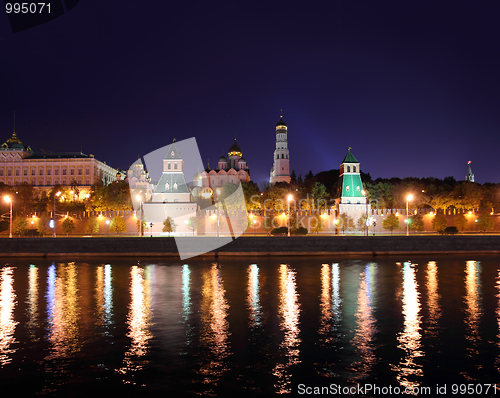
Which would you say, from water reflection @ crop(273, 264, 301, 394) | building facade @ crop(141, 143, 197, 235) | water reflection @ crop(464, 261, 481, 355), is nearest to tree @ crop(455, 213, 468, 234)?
water reflection @ crop(464, 261, 481, 355)

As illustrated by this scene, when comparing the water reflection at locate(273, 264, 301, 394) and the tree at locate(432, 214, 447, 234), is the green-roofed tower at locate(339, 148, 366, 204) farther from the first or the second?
the water reflection at locate(273, 264, 301, 394)

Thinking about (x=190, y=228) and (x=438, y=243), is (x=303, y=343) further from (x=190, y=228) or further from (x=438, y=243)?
(x=190, y=228)

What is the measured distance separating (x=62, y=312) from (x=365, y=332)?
12.5 metres

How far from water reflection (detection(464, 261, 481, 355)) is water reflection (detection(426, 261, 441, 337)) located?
3.52ft

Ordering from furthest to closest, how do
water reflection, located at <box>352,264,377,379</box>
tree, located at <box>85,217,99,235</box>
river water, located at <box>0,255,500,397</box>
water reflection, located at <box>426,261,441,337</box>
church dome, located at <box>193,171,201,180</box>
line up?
church dome, located at <box>193,171,201,180</box> → tree, located at <box>85,217,99,235</box> → water reflection, located at <box>426,261,441,337</box> → water reflection, located at <box>352,264,377,379</box> → river water, located at <box>0,255,500,397</box>

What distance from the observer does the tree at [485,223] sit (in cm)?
5975

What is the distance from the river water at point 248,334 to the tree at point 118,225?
34.4 m

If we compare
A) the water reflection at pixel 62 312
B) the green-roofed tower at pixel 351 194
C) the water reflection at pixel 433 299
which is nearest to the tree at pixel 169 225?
the green-roofed tower at pixel 351 194

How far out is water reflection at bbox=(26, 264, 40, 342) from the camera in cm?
1503

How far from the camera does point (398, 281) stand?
25438 millimetres

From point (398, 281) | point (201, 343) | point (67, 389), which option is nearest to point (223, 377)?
point (201, 343)

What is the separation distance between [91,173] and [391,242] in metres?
107

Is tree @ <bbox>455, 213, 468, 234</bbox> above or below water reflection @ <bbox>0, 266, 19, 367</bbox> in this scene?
above

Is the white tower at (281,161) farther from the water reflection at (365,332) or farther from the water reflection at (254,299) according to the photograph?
the water reflection at (365,332)
